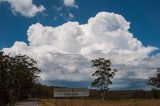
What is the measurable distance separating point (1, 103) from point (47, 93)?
141079 millimetres

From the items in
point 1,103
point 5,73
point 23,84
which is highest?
point 23,84

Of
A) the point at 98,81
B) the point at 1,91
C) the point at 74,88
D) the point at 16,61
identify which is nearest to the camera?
the point at 1,91

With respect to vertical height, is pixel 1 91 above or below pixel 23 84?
below

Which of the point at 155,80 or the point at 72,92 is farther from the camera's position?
the point at 155,80

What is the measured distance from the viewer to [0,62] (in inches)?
1294

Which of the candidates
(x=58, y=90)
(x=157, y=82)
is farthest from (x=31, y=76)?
(x=58, y=90)

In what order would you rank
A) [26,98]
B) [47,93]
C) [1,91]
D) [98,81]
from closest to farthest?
[1,91]
[98,81]
[26,98]
[47,93]

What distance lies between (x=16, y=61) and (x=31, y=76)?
7.32 meters

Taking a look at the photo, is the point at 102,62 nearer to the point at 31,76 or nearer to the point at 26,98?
the point at 31,76

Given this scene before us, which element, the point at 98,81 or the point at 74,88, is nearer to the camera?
the point at 74,88

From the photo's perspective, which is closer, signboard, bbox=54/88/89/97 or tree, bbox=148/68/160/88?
signboard, bbox=54/88/89/97

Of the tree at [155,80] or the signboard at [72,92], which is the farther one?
the tree at [155,80]

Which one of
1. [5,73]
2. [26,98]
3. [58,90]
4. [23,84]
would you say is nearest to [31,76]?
[23,84]

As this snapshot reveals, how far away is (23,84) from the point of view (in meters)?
101
